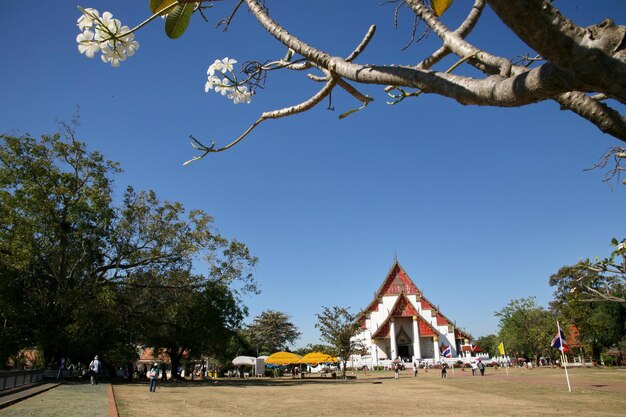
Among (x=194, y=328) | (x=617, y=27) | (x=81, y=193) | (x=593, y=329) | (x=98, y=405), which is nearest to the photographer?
(x=617, y=27)

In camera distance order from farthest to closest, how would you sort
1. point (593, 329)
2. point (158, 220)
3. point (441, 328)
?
point (441, 328), point (593, 329), point (158, 220)

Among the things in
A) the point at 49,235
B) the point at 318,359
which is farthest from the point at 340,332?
the point at 49,235

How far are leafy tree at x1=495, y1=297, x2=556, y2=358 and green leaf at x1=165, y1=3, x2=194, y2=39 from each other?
47.2 meters

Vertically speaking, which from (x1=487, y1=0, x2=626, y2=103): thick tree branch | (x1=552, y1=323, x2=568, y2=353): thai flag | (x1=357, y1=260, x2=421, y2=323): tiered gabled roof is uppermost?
(x1=357, y1=260, x2=421, y2=323): tiered gabled roof

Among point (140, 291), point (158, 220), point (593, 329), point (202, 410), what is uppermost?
point (158, 220)

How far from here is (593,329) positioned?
37062 millimetres

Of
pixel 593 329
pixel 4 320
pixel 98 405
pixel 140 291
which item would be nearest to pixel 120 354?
pixel 140 291

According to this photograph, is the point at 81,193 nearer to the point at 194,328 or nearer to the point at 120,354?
the point at 120,354

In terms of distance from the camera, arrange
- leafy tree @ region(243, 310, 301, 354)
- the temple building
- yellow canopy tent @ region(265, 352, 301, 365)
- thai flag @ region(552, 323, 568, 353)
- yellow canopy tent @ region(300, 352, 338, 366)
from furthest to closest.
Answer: leafy tree @ region(243, 310, 301, 354) < the temple building < yellow canopy tent @ region(300, 352, 338, 366) < yellow canopy tent @ region(265, 352, 301, 365) < thai flag @ region(552, 323, 568, 353)

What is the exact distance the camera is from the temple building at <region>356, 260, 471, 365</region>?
147ft

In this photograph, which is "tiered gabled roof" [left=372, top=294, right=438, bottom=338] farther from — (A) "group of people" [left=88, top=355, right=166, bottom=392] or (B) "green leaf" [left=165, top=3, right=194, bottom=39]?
(B) "green leaf" [left=165, top=3, right=194, bottom=39]

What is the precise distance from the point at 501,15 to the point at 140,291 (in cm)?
2743

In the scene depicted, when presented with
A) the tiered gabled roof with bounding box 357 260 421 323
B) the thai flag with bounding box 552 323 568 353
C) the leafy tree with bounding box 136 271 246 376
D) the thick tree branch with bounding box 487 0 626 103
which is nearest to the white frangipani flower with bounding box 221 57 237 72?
the thick tree branch with bounding box 487 0 626 103

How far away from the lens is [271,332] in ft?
222
